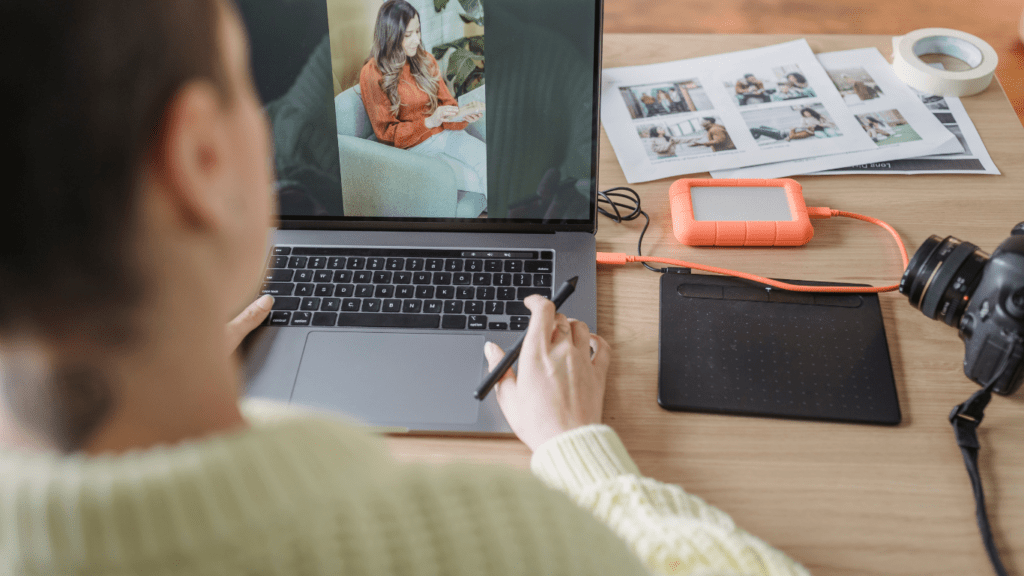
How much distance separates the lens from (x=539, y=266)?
2.48 feet

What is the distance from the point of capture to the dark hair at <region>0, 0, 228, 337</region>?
0.23 m

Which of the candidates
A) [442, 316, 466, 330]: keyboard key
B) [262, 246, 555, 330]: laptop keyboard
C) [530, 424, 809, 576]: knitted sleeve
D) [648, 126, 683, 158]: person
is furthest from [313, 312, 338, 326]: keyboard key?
[648, 126, 683, 158]: person

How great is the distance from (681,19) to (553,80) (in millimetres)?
637

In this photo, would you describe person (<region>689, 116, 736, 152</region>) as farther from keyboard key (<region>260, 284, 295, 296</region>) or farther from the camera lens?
keyboard key (<region>260, 284, 295, 296</region>)

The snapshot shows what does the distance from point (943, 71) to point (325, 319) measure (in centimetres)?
90

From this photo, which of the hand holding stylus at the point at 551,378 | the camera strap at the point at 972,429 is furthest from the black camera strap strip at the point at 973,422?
the hand holding stylus at the point at 551,378

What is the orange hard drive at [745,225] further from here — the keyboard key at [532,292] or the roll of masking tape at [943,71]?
the roll of masking tape at [943,71]

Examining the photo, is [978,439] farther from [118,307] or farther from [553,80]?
[118,307]

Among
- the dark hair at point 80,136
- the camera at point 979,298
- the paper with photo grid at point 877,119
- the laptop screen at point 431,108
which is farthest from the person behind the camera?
the paper with photo grid at point 877,119

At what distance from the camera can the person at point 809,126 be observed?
3.06 ft

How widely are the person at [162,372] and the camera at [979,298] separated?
0.46 metres

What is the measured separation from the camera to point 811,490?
0.58 metres

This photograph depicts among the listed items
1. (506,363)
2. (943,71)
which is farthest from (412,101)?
(943,71)

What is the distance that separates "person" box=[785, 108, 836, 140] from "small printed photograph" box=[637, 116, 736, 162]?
9 cm
